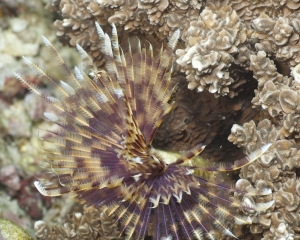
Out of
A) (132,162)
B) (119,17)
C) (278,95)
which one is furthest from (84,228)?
(278,95)

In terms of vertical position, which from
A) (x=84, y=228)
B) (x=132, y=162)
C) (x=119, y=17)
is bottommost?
(x=84, y=228)

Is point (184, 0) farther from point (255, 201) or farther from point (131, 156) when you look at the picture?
point (255, 201)

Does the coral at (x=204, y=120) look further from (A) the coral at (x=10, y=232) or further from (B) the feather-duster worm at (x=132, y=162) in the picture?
(A) the coral at (x=10, y=232)

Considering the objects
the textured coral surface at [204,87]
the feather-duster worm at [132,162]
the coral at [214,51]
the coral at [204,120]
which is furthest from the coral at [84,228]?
the coral at [214,51]

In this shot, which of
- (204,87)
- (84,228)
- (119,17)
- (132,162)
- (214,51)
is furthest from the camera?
(84,228)

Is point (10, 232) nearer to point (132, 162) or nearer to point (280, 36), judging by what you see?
point (132, 162)

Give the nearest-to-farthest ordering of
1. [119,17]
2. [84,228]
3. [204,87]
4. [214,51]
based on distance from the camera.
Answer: [214,51]
[204,87]
[119,17]
[84,228]

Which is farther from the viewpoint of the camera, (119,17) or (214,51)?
(119,17)
